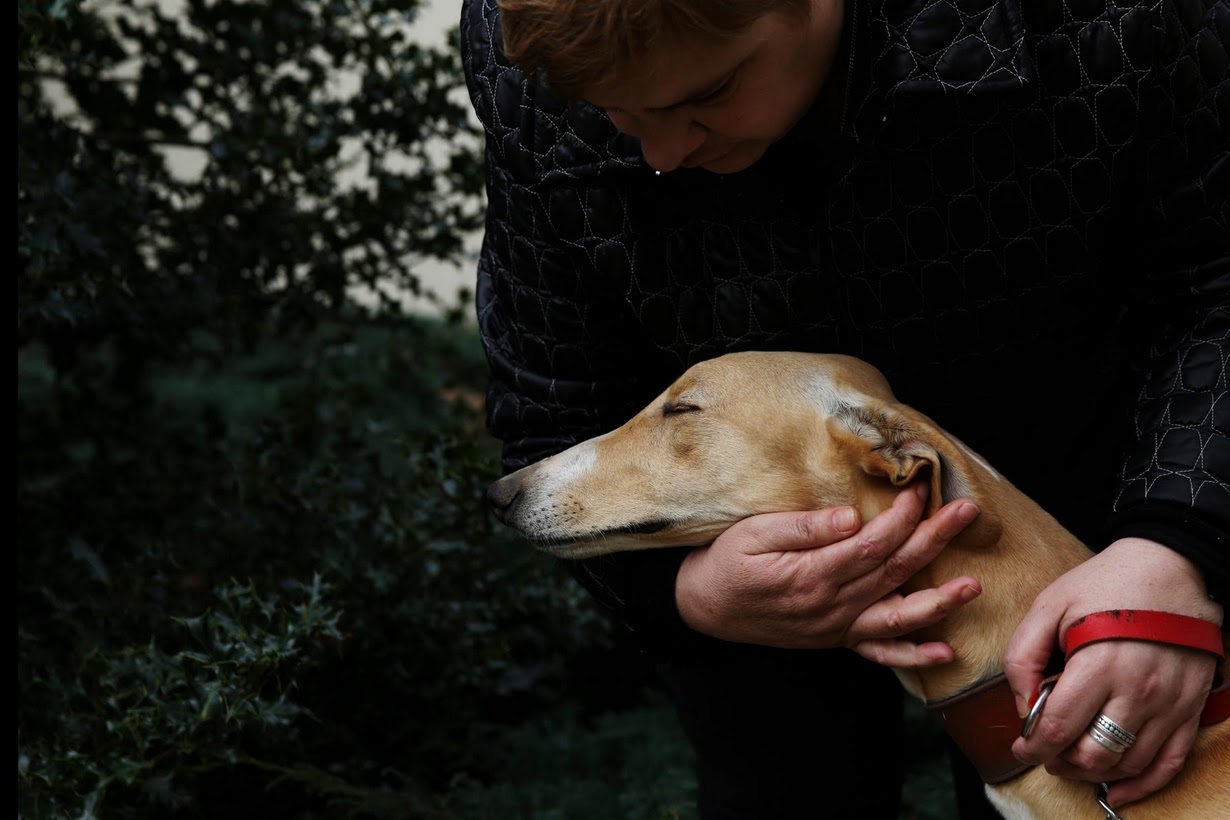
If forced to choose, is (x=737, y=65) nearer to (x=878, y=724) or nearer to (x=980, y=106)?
(x=980, y=106)

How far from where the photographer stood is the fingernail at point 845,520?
2.09m

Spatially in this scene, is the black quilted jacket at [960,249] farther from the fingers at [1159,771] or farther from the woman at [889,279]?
the fingers at [1159,771]

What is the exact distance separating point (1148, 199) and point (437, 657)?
2.31 metres

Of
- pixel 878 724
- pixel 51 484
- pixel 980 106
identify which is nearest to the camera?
pixel 980 106

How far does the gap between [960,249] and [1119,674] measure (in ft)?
2.21

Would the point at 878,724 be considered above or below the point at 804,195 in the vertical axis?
below

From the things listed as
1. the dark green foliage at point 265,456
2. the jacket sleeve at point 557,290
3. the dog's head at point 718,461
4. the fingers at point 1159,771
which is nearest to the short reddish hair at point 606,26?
the jacket sleeve at point 557,290

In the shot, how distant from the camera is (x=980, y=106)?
199 cm

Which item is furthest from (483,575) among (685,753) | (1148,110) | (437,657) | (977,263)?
(1148,110)

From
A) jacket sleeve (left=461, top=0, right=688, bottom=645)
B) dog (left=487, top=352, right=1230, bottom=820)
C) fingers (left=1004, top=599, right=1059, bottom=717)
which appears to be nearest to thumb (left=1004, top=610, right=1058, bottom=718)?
fingers (left=1004, top=599, right=1059, bottom=717)

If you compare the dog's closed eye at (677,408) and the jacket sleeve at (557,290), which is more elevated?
the jacket sleeve at (557,290)

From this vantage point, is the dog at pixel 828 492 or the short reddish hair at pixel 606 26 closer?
the short reddish hair at pixel 606 26

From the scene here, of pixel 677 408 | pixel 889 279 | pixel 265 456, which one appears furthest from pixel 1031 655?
pixel 265 456

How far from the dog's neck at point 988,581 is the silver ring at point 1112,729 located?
27 cm
